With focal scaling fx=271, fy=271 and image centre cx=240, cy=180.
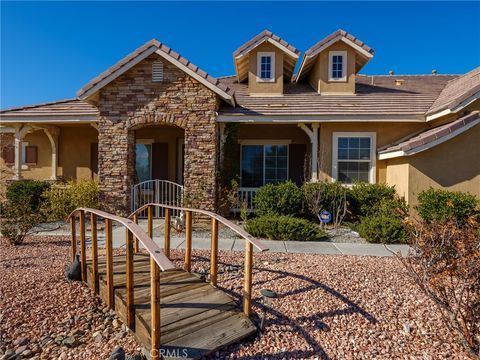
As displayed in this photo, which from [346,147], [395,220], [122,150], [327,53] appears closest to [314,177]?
[346,147]

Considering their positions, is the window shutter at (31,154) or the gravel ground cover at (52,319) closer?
the gravel ground cover at (52,319)

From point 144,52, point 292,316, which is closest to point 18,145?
point 144,52

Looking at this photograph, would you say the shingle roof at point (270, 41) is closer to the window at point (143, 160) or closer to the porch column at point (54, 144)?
the window at point (143, 160)

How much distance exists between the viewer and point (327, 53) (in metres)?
11.0

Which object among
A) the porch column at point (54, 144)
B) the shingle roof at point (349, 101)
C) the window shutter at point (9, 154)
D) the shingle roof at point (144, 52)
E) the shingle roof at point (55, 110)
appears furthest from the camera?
the window shutter at point (9, 154)

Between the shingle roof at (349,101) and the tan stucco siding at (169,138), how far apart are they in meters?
3.01

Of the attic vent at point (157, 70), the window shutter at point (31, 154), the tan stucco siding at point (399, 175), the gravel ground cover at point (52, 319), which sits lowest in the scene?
the gravel ground cover at point (52, 319)

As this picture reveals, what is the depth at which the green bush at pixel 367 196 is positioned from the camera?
8.88 m

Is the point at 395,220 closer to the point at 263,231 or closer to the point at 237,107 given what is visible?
the point at 263,231

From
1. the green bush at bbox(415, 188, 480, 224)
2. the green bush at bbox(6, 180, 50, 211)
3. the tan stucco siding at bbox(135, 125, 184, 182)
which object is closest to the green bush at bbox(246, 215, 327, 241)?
the green bush at bbox(415, 188, 480, 224)

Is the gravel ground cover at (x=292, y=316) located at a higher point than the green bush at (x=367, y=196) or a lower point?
lower

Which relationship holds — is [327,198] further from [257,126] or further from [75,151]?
[75,151]

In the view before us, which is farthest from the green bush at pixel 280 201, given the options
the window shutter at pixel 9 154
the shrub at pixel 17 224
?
the window shutter at pixel 9 154

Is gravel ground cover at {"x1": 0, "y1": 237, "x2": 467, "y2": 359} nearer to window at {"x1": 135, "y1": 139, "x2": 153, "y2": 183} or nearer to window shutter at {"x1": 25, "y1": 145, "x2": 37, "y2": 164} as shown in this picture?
window at {"x1": 135, "y1": 139, "x2": 153, "y2": 183}
